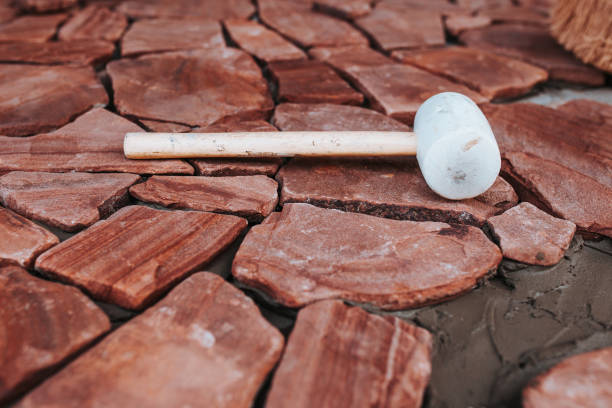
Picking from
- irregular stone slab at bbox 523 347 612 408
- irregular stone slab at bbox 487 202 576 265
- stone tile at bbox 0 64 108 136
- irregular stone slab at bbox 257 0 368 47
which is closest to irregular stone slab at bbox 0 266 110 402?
stone tile at bbox 0 64 108 136

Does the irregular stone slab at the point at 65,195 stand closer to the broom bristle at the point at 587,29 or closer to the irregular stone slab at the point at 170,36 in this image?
the irregular stone slab at the point at 170,36

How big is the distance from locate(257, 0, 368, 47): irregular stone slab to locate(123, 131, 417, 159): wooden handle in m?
1.16

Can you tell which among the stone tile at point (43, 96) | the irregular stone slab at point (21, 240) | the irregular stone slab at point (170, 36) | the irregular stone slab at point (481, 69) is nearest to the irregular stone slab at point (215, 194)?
the irregular stone slab at point (21, 240)

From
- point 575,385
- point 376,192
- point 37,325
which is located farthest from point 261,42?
point 575,385

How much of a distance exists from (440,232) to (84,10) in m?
2.54

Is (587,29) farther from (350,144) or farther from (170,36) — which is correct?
(170,36)

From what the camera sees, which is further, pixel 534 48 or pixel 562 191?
pixel 534 48

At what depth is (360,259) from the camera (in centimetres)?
120

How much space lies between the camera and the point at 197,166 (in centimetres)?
154

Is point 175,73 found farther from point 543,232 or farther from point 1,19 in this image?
point 543,232

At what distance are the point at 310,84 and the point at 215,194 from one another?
85cm

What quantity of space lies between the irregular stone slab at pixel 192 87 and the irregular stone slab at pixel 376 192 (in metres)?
0.47

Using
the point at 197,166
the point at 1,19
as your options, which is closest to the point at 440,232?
the point at 197,166

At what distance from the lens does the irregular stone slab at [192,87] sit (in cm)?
183
